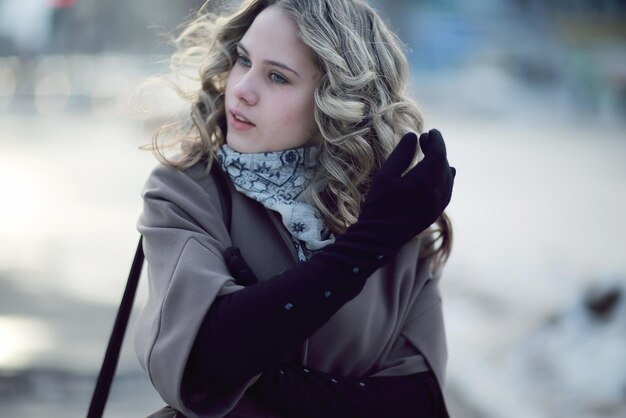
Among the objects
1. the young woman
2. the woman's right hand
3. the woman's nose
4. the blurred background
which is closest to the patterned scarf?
the young woman

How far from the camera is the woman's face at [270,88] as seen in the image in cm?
206

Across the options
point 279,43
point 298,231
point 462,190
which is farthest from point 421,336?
point 462,190

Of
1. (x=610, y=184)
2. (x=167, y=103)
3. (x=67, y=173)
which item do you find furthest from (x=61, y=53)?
(x=167, y=103)

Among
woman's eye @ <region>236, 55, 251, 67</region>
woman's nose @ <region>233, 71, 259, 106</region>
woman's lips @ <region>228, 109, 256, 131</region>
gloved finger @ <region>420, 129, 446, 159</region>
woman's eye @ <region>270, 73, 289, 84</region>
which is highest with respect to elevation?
woman's eye @ <region>236, 55, 251, 67</region>

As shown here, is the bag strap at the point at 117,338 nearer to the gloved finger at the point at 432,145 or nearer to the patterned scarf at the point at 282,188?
the patterned scarf at the point at 282,188

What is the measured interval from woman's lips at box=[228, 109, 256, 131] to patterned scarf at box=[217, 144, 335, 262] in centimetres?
5

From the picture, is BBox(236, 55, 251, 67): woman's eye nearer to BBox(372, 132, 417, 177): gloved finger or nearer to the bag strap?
the bag strap

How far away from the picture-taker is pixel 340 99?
209 cm

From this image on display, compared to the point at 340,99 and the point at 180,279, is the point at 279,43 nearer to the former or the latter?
the point at 340,99

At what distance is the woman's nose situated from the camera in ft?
6.72

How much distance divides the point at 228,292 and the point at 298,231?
0.88 ft

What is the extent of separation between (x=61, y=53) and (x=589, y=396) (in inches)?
678

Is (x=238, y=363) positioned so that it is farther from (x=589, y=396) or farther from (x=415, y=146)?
(x=589, y=396)

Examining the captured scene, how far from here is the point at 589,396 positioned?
180 inches
